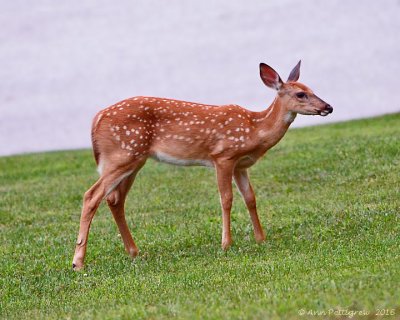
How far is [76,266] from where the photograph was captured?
10.6 metres

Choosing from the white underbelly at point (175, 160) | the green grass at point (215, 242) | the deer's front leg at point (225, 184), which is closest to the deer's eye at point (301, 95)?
the deer's front leg at point (225, 184)

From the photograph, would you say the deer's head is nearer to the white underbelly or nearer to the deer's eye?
the deer's eye

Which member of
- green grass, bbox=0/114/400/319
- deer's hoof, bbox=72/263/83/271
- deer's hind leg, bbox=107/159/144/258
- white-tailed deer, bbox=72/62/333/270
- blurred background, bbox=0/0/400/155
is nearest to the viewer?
green grass, bbox=0/114/400/319

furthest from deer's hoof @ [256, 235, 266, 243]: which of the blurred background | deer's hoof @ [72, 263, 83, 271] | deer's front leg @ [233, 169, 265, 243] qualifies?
the blurred background

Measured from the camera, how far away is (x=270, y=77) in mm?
11312

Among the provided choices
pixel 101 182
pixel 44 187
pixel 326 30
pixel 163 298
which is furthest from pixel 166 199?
pixel 326 30

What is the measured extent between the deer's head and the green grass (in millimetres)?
1180

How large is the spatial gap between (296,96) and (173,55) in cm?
1548

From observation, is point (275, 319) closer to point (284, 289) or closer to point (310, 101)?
point (284, 289)

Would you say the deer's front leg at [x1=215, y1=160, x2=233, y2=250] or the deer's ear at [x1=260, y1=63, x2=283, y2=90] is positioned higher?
the deer's ear at [x1=260, y1=63, x2=283, y2=90]

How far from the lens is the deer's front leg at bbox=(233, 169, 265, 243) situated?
11.2 m

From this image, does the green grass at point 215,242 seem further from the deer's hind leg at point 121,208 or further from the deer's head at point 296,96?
the deer's head at point 296,96

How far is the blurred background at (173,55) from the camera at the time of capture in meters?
25.5

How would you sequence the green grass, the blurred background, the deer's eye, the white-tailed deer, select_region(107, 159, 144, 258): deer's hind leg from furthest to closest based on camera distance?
the blurred background, select_region(107, 159, 144, 258): deer's hind leg, the deer's eye, the white-tailed deer, the green grass
